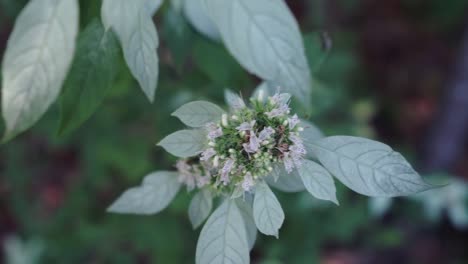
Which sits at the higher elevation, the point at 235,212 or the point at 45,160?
the point at 235,212

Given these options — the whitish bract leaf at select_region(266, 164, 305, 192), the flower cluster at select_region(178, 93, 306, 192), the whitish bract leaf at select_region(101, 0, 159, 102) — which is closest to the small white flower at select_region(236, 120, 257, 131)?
the flower cluster at select_region(178, 93, 306, 192)

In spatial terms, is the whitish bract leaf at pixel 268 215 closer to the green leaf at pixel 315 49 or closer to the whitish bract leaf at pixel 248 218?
the whitish bract leaf at pixel 248 218

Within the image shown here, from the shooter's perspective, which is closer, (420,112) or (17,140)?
(17,140)

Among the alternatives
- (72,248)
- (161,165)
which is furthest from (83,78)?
(72,248)

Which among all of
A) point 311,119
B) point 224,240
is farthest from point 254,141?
point 311,119

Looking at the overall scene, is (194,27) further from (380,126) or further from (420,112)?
(420,112)

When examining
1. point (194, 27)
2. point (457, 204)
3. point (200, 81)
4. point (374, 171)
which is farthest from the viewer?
point (457, 204)
